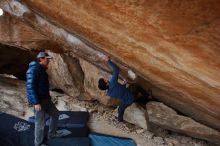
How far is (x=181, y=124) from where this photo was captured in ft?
27.7

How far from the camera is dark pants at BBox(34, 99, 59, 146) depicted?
664cm

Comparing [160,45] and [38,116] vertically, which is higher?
[160,45]

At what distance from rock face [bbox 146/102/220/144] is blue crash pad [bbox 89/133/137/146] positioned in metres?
0.93

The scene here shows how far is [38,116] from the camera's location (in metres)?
6.62

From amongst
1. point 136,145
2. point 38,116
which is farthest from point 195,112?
point 38,116

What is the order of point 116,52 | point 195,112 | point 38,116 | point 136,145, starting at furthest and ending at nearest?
point 195,112 < point 136,145 < point 38,116 < point 116,52

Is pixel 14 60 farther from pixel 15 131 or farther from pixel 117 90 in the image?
pixel 117 90

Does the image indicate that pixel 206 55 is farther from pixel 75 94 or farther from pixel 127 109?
pixel 75 94

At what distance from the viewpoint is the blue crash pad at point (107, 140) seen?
7.65 m

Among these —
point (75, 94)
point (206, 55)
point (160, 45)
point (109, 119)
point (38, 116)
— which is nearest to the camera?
point (206, 55)

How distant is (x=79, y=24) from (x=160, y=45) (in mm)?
1618

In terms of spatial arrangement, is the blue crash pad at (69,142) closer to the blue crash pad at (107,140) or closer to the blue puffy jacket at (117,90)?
the blue crash pad at (107,140)

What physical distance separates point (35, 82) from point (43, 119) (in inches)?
32.6

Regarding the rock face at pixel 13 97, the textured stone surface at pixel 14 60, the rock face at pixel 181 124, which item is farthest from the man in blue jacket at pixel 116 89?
the textured stone surface at pixel 14 60
